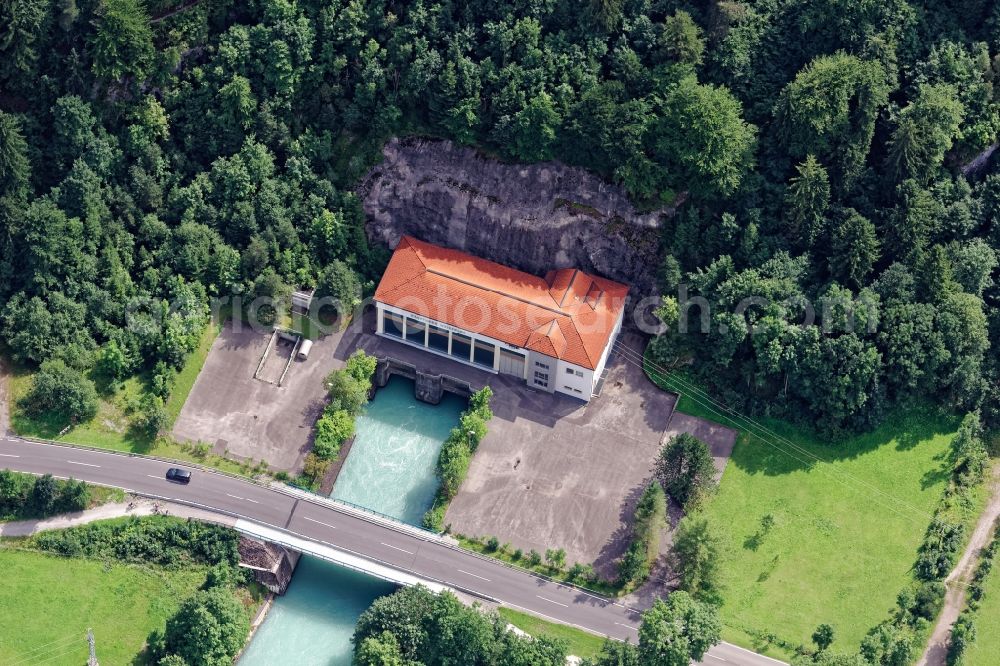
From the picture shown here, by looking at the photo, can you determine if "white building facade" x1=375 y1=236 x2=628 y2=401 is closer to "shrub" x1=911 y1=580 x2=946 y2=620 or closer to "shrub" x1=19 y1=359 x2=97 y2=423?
"shrub" x1=19 y1=359 x2=97 y2=423

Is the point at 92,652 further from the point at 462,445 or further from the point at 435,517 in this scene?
the point at 462,445

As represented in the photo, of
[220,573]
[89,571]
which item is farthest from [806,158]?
[89,571]

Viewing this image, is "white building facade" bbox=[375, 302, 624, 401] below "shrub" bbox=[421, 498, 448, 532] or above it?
above

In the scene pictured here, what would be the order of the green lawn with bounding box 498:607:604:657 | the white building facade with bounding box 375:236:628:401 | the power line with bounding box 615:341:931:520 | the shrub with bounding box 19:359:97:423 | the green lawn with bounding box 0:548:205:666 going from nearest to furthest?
1. the green lawn with bounding box 0:548:205:666
2. the green lawn with bounding box 498:607:604:657
3. the power line with bounding box 615:341:931:520
4. the shrub with bounding box 19:359:97:423
5. the white building facade with bounding box 375:236:628:401

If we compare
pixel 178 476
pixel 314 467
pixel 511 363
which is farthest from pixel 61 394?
pixel 511 363

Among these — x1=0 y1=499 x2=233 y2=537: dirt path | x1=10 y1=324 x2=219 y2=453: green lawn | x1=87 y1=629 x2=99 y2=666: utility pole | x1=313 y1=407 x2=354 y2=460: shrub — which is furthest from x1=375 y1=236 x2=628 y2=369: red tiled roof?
x1=87 y1=629 x2=99 y2=666: utility pole

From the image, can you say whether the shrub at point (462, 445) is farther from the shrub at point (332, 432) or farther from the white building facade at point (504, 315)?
the shrub at point (332, 432)
